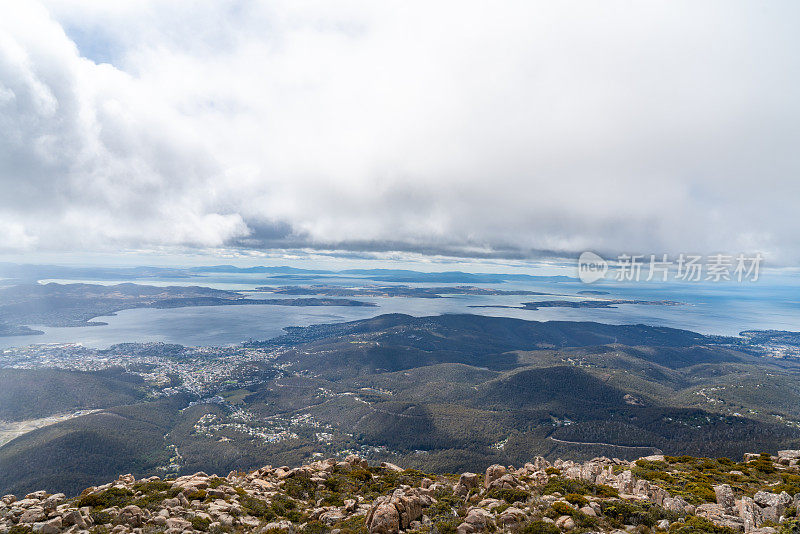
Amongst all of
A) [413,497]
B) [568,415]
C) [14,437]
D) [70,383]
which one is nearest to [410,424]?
[568,415]

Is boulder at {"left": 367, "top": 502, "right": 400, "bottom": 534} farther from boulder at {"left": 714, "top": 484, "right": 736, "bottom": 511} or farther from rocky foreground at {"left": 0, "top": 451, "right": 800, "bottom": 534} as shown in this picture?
boulder at {"left": 714, "top": 484, "right": 736, "bottom": 511}

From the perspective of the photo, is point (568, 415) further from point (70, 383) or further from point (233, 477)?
point (70, 383)

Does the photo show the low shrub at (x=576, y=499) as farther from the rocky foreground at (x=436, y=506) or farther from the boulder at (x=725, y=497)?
the boulder at (x=725, y=497)

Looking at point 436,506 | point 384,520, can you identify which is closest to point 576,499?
point 436,506

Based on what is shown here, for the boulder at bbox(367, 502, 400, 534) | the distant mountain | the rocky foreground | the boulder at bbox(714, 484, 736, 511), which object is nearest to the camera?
the rocky foreground

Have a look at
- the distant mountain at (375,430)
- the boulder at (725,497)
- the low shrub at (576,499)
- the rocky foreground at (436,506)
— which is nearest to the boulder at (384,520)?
the rocky foreground at (436,506)

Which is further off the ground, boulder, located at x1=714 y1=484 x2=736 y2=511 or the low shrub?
boulder, located at x1=714 y1=484 x2=736 y2=511

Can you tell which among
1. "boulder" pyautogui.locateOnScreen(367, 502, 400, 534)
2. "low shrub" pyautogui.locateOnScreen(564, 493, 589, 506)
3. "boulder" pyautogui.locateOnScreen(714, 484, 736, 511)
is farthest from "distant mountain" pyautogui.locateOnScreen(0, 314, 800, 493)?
"boulder" pyautogui.locateOnScreen(367, 502, 400, 534)

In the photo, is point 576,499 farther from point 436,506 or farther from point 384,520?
point 384,520
